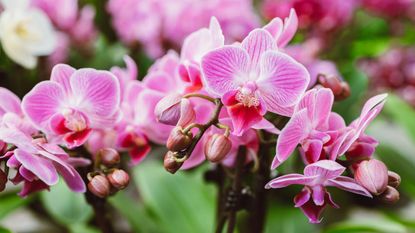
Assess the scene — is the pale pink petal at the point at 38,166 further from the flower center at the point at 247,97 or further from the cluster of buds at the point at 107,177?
the flower center at the point at 247,97

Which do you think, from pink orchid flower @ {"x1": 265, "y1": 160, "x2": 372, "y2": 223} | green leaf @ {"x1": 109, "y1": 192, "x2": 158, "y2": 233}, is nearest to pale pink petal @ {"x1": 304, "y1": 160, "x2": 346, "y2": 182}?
pink orchid flower @ {"x1": 265, "y1": 160, "x2": 372, "y2": 223}

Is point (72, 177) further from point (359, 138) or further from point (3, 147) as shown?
point (359, 138)

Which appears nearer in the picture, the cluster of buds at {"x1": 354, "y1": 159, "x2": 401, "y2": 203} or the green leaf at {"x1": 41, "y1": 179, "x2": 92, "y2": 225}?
the cluster of buds at {"x1": 354, "y1": 159, "x2": 401, "y2": 203}

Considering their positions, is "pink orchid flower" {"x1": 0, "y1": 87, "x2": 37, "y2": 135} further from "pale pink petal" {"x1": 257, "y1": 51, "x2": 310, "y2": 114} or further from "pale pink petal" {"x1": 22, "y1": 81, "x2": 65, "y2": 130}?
"pale pink petal" {"x1": 257, "y1": 51, "x2": 310, "y2": 114}

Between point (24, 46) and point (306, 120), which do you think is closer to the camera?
point (306, 120)

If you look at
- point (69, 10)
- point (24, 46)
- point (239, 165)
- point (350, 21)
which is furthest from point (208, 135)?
point (350, 21)

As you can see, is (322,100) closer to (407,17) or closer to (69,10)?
(69,10)
